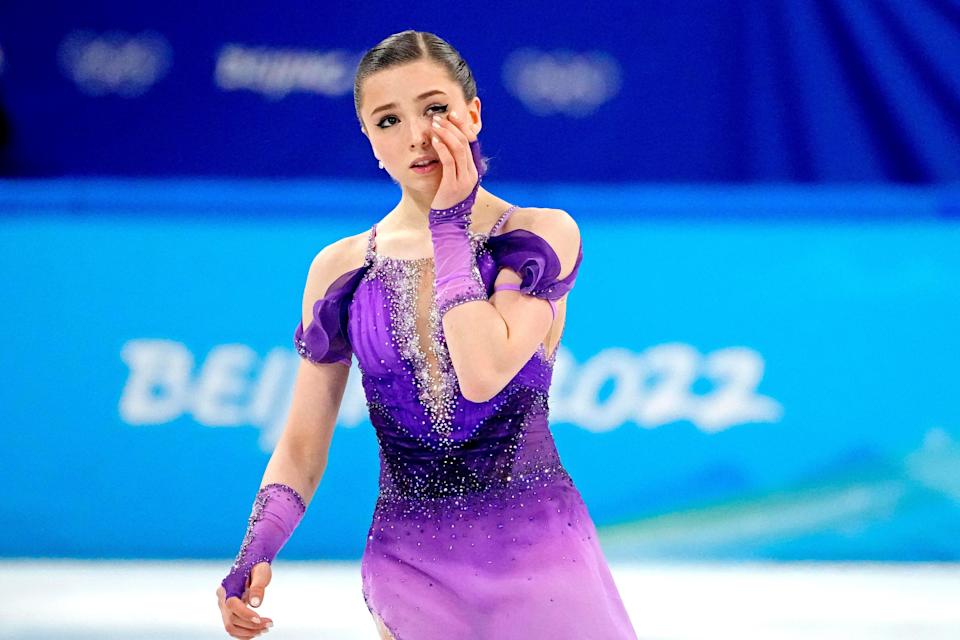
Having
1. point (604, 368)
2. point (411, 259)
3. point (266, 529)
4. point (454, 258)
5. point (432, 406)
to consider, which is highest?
point (604, 368)

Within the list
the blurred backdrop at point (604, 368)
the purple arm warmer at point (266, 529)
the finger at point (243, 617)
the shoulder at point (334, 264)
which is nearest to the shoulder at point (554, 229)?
the shoulder at point (334, 264)

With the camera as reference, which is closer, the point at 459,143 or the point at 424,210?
the point at 459,143

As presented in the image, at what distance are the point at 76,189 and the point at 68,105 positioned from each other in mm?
1945

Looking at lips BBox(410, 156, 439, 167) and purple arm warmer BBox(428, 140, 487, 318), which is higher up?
lips BBox(410, 156, 439, 167)

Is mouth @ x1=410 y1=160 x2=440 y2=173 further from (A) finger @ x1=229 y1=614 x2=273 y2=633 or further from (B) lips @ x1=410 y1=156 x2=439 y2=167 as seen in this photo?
(A) finger @ x1=229 y1=614 x2=273 y2=633

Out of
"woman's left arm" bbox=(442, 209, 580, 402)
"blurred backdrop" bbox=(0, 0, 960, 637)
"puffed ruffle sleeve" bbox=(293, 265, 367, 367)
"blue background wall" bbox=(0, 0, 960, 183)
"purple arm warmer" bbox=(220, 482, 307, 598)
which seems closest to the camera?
"woman's left arm" bbox=(442, 209, 580, 402)

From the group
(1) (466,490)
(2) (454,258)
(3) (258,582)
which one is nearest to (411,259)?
(2) (454,258)

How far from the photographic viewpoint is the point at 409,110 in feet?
6.06

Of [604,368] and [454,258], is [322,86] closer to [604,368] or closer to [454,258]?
[604,368]

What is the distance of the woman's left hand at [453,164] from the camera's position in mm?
1750

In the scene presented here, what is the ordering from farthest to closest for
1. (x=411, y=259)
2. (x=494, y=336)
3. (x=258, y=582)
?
(x=411, y=259), (x=258, y=582), (x=494, y=336)

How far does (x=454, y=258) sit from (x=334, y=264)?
34 centimetres

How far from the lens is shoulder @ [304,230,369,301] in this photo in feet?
6.61

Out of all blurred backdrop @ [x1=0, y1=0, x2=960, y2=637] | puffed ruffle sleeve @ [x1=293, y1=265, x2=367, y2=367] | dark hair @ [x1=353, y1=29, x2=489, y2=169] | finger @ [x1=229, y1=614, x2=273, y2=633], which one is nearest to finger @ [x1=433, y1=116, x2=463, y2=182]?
dark hair @ [x1=353, y1=29, x2=489, y2=169]
